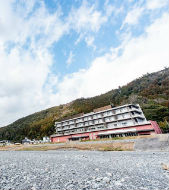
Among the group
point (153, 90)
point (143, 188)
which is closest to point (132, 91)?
point (153, 90)

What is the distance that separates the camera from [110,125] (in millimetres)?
59531

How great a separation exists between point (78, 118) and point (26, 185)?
6973 centimetres

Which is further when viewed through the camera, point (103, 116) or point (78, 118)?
point (78, 118)

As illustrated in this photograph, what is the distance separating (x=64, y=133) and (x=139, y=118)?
45.3 meters

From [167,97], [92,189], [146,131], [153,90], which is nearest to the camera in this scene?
[92,189]

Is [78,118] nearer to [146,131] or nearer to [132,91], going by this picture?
[146,131]

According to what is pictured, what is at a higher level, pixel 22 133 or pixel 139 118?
pixel 22 133

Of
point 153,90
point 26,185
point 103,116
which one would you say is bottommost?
point 26,185

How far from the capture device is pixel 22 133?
394ft

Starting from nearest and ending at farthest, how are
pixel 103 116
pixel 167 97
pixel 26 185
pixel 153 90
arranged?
pixel 26 185 → pixel 103 116 → pixel 167 97 → pixel 153 90

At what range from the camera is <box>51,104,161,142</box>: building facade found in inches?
1929

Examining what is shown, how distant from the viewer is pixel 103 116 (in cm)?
6331

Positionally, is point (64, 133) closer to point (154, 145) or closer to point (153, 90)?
point (154, 145)

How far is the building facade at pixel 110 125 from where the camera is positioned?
4899 centimetres
